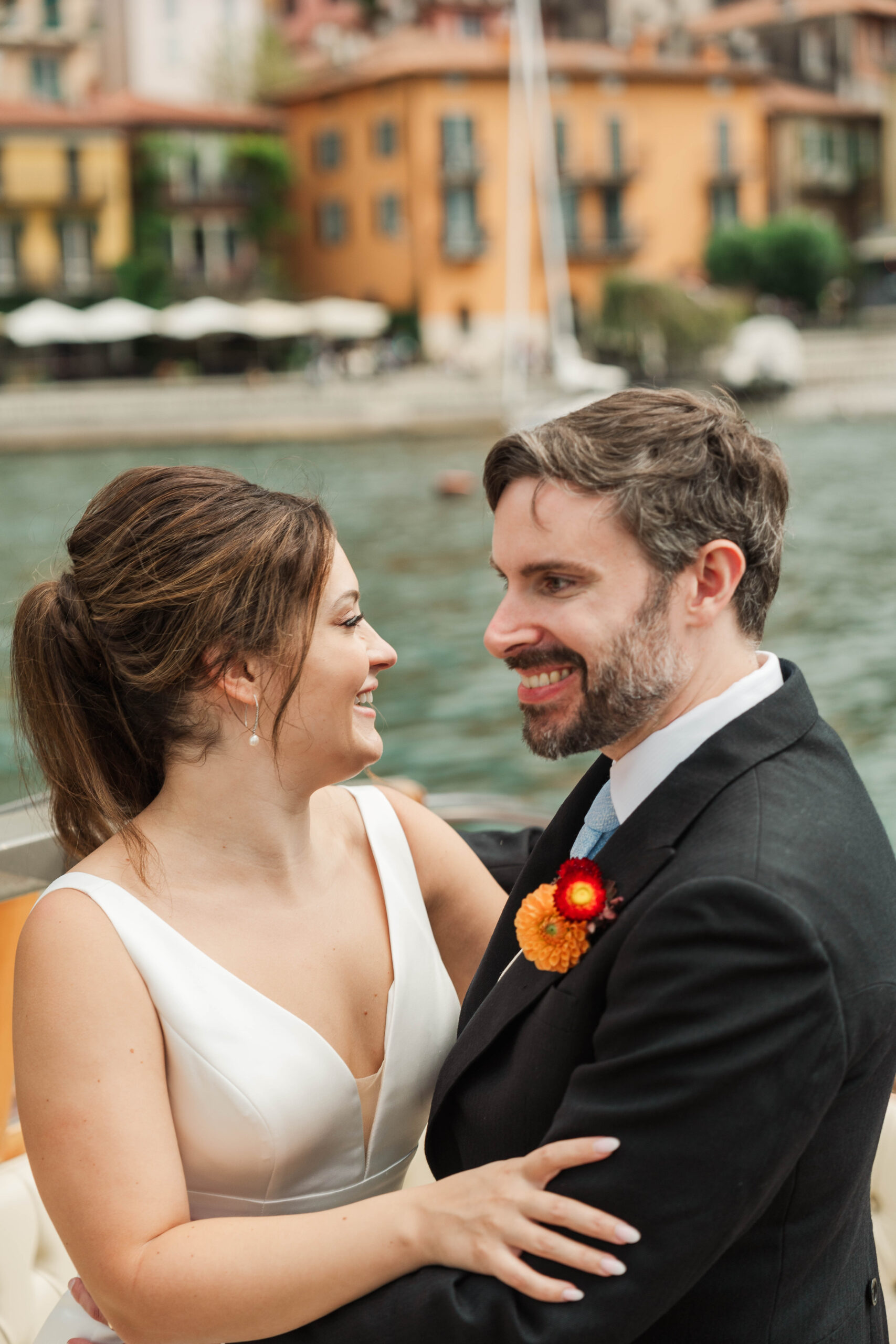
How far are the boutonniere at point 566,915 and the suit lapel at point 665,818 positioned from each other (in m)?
0.01

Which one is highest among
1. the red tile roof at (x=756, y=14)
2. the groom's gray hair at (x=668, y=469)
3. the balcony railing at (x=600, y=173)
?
the red tile roof at (x=756, y=14)

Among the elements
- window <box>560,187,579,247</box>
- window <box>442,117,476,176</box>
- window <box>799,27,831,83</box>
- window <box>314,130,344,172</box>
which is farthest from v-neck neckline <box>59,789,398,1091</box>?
window <box>799,27,831,83</box>

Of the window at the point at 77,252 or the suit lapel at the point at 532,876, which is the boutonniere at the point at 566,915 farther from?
the window at the point at 77,252

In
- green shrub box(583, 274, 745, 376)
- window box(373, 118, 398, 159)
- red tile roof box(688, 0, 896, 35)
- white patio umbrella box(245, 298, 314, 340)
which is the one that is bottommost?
green shrub box(583, 274, 745, 376)

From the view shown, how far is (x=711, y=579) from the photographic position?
127 cm

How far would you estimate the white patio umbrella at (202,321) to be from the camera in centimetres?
3503

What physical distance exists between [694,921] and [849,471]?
66.9ft

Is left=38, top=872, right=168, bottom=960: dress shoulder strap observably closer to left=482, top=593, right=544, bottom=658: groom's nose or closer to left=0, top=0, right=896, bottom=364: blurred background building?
left=482, top=593, right=544, bottom=658: groom's nose

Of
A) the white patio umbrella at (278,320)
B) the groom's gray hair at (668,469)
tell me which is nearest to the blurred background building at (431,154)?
the white patio umbrella at (278,320)

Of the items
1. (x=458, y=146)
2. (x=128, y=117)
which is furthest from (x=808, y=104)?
(x=128, y=117)

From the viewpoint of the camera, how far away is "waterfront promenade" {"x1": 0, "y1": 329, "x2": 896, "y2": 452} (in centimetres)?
2745

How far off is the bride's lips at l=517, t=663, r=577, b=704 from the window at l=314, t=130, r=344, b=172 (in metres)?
42.7

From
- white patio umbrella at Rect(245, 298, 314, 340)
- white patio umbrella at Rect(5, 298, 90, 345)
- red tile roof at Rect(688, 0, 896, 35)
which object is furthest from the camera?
red tile roof at Rect(688, 0, 896, 35)

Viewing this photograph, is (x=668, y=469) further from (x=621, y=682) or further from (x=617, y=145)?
(x=617, y=145)
